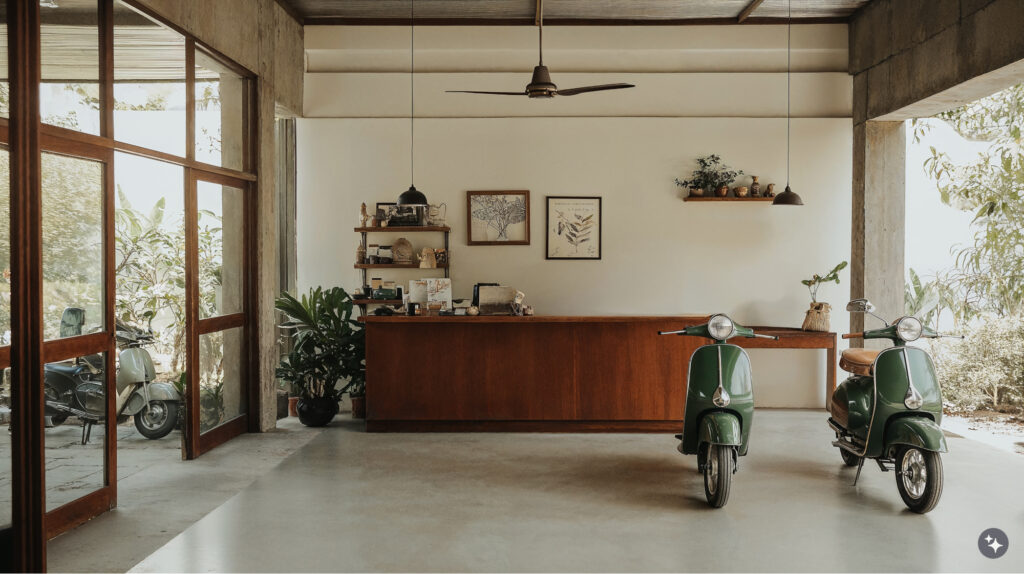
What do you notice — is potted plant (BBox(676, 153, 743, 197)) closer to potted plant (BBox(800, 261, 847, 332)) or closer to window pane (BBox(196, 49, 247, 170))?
potted plant (BBox(800, 261, 847, 332))

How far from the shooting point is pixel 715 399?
4.09 m

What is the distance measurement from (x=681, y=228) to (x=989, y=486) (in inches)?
137

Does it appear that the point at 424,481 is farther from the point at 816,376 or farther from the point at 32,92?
the point at 816,376

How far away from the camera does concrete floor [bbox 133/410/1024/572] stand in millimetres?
3244

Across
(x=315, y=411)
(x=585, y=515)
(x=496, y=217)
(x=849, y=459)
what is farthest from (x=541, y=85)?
(x=315, y=411)

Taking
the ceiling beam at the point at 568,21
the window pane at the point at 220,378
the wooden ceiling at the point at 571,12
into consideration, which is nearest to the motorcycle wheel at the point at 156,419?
the window pane at the point at 220,378

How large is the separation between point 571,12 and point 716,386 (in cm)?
425

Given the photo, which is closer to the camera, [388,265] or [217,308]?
[217,308]

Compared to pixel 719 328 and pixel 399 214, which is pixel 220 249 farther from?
pixel 719 328

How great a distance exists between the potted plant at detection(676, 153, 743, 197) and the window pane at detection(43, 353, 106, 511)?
5.28 m

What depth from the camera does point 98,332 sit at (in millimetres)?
3824

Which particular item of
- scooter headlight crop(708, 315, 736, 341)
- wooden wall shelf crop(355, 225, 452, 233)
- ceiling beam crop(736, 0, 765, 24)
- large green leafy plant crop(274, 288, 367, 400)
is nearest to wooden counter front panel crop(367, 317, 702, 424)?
large green leafy plant crop(274, 288, 367, 400)

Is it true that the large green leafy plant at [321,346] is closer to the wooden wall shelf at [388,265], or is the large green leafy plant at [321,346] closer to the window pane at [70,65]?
the wooden wall shelf at [388,265]

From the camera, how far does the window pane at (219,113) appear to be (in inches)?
203
